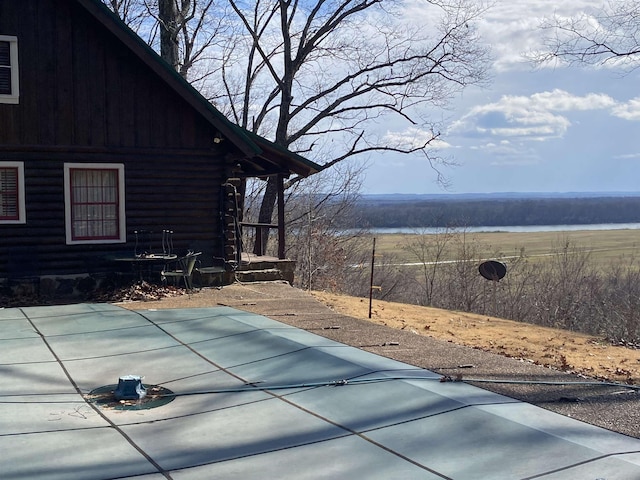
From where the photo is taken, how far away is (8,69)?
13.8 metres

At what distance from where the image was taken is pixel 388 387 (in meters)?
7.71

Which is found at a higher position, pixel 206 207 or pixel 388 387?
pixel 206 207

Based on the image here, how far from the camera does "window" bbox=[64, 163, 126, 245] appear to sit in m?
14.3

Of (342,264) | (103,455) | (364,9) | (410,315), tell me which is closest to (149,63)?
(410,315)

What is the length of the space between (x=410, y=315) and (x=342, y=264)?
18.1 m

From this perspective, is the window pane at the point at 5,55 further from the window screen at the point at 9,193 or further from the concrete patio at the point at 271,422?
the concrete patio at the point at 271,422

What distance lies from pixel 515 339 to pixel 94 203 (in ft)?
28.6

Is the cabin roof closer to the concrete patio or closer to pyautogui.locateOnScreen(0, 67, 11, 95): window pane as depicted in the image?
pyautogui.locateOnScreen(0, 67, 11, 95): window pane

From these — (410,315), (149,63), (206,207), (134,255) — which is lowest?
(410,315)

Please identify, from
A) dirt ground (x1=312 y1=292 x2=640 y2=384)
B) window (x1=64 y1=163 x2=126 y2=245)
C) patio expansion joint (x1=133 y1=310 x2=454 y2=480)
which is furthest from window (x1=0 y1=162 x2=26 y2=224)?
dirt ground (x1=312 y1=292 x2=640 y2=384)

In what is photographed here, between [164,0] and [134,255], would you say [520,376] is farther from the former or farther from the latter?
[164,0]

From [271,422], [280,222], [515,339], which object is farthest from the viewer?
[280,222]

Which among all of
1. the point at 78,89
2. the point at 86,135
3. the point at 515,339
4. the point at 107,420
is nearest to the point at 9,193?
the point at 86,135

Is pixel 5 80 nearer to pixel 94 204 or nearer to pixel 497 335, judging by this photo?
pixel 94 204
